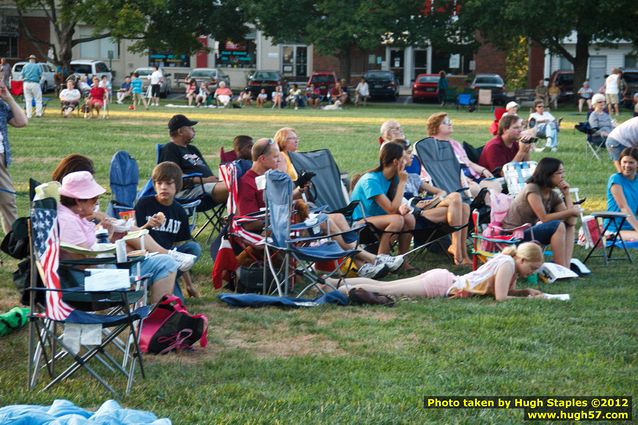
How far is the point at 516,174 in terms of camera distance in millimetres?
10398

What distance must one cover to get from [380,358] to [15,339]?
7.13 feet

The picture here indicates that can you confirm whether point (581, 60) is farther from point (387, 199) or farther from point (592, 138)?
point (387, 199)

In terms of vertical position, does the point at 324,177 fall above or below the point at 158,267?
above

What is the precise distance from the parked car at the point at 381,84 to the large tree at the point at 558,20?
402cm

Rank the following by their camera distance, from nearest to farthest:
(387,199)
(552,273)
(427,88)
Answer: (552,273)
(387,199)
(427,88)

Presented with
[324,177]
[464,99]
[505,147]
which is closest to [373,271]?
[324,177]

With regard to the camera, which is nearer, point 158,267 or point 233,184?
point 158,267

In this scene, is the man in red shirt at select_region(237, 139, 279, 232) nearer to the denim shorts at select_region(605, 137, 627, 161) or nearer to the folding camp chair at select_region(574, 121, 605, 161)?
the denim shorts at select_region(605, 137, 627, 161)

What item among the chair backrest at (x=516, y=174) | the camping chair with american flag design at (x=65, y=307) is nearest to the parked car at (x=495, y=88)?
the chair backrest at (x=516, y=174)

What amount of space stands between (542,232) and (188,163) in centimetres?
329

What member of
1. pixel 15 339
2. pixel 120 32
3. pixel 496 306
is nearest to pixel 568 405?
pixel 496 306

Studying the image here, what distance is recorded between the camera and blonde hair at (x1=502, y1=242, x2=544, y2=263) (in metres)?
7.98

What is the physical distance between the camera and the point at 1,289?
25.3ft

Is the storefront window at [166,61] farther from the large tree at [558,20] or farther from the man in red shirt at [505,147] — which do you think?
the man in red shirt at [505,147]
